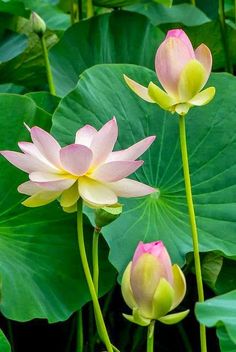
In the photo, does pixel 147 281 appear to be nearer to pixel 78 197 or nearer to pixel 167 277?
pixel 167 277

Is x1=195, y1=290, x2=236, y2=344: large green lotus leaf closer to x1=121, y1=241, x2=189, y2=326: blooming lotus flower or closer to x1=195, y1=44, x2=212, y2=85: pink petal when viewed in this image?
x1=121, y1=241, x2=189, y2=326: blooming lotus flower

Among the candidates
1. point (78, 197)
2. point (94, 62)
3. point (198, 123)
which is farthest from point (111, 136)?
point (94, 62)

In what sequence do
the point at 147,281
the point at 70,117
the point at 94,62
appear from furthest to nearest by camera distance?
1. the point at 94,62
2. the point at 70,117
3. the point at 147,281

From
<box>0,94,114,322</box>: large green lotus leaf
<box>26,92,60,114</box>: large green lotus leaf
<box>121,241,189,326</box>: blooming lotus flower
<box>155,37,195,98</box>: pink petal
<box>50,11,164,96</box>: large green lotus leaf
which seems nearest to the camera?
<box>121,241,189,326</box>: blooming lotus flower

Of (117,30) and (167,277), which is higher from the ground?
(117,30)

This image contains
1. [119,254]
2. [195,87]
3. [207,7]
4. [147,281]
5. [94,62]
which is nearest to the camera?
[147,281]

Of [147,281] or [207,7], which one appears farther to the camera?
[207,7]

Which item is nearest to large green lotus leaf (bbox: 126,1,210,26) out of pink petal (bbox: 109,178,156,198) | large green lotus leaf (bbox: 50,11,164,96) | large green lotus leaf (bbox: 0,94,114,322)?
large green lotus leaf (bbox: 50,11,164,96)
